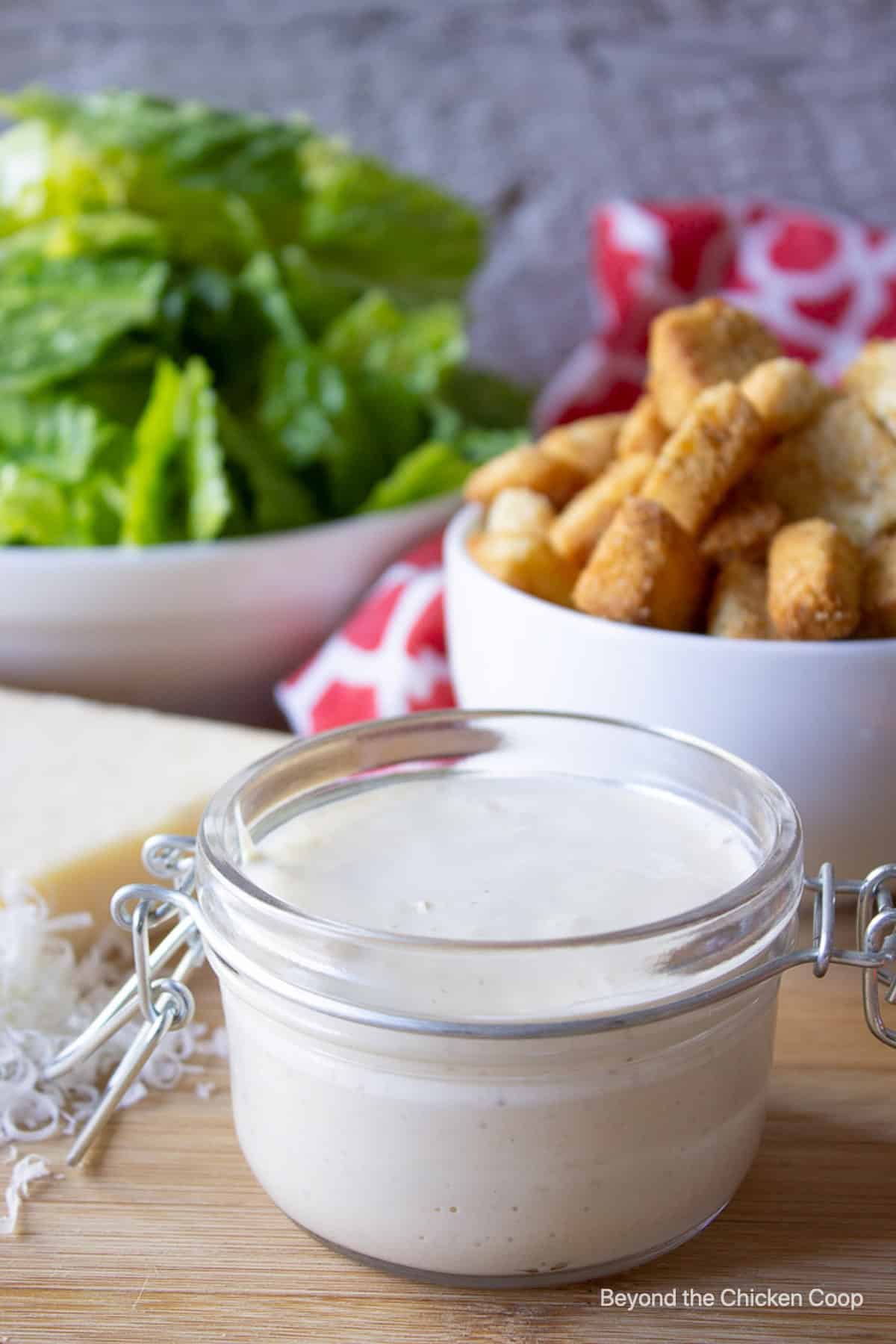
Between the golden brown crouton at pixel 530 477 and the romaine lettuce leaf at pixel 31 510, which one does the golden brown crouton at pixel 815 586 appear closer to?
the golden brown crouton at pixel 530 477

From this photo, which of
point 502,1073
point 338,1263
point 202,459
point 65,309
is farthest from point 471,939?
point 65,309

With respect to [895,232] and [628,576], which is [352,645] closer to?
[628,576]

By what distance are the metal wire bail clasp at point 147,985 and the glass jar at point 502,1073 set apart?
39 millimetres

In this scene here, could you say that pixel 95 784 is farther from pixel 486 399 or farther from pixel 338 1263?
pixel 486 399

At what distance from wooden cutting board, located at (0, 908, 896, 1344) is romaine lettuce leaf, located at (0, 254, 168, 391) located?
3.43ft

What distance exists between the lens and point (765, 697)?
1090 millimetres

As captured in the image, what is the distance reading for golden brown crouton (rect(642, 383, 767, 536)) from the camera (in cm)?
113

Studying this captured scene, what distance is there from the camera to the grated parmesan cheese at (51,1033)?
947mm

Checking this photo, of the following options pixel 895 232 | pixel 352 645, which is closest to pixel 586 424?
pixel 352 645

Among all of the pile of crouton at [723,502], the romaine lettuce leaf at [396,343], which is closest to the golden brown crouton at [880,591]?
the pile of crouton at [723,502]

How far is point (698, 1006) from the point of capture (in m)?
0.73

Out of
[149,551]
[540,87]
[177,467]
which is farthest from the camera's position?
[540,87]

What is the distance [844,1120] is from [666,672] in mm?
344

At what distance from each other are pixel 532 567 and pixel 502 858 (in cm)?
40
